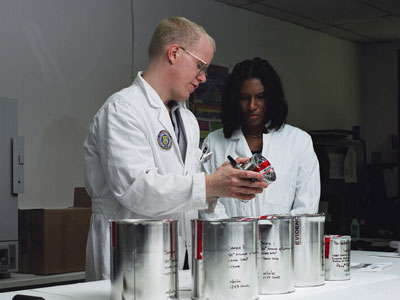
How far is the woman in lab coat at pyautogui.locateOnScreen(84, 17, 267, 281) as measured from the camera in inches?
52.3

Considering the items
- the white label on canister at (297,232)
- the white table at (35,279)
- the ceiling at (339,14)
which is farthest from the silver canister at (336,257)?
the ceiling at (339,14)

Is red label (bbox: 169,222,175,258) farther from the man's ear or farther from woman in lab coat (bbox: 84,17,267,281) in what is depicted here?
the man's ear

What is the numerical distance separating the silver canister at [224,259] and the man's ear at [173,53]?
780 millimetres

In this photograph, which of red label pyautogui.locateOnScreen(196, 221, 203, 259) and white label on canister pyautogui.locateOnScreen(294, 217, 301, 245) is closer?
red label pyautogui.locateOnScreen(196, 221, 203, 259)

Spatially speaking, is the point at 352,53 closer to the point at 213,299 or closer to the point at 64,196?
the point at 64,196

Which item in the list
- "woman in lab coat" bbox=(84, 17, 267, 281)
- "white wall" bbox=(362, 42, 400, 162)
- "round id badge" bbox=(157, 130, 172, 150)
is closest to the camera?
"woman in lab coat" bbox=(84, 17, 267, 281)

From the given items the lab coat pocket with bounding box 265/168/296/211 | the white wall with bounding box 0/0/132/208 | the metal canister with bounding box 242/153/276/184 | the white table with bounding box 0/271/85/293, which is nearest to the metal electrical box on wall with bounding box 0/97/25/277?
the white table with bounding box 0/271/85/293

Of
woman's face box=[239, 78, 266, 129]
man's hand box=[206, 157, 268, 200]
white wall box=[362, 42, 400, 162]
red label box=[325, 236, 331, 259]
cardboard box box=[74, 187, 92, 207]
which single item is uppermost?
white wall box=[362, 42, 400, 162]

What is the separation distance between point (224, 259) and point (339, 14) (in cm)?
411

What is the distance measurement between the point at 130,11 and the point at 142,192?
2.51 metres

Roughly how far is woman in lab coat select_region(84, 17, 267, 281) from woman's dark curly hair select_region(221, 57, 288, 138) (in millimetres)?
544

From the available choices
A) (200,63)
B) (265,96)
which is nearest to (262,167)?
(200,63)

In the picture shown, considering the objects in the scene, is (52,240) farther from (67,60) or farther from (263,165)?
(263,165)

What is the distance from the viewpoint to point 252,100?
2.31 meters
